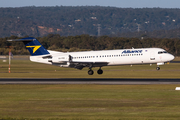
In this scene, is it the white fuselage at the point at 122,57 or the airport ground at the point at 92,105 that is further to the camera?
the white fuselage at the point at 122,57

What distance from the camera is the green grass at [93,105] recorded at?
19375 millimetres

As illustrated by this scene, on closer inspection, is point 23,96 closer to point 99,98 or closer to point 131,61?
point 99,98

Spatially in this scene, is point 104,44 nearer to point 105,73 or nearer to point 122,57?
point 105,73

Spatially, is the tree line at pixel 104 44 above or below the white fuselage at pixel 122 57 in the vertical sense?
above

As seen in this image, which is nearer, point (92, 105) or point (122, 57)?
point (92, 105)

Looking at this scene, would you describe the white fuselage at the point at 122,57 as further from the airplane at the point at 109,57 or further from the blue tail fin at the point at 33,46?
the blue tail fin at the point at 33,46

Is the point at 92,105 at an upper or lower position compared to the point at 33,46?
lower

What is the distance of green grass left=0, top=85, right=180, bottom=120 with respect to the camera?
19.4 meters

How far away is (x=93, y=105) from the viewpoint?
22.7 m

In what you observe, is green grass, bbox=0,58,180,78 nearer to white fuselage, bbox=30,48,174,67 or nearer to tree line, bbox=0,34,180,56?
white fuselage, bbox=30,48,174,67

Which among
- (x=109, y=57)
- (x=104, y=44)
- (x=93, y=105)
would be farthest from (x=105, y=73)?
(x=104, y=44)

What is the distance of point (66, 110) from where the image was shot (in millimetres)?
20891

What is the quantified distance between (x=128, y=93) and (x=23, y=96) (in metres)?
9.61

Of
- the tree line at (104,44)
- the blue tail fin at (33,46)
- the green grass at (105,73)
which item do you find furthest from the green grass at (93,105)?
the tree line at (104,44)
